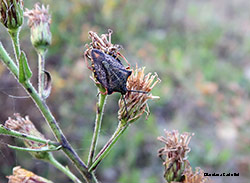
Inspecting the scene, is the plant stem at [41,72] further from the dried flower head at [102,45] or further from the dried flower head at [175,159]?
the dried flower head at [175,159]

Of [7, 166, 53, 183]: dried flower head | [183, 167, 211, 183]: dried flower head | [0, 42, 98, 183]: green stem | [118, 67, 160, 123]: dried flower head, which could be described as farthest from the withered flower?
[183, 167, 211, 183]: dried flower head

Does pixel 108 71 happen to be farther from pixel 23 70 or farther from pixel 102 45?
pixel 23 70

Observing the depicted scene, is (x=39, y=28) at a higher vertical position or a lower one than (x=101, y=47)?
higher

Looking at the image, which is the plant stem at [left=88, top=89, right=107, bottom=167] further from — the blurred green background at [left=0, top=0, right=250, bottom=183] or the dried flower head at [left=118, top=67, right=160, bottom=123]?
the blurred green background at [left=0, top=0, right=250, bottom=183]

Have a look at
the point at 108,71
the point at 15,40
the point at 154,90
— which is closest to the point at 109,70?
the point at 108,71

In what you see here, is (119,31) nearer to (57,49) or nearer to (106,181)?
(57,49)

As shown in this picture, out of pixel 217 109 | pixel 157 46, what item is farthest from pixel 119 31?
pixel 217 109
